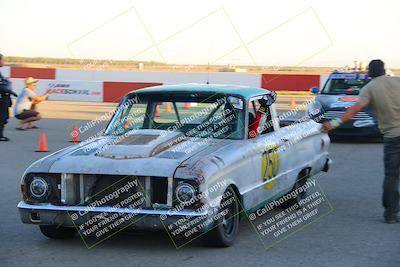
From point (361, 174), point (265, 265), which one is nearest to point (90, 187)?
point (265, 265)

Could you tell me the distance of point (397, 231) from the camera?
6.78 m

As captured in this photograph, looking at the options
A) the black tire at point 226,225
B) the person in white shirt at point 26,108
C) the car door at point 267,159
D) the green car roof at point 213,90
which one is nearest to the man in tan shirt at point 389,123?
the car door at point 267,159

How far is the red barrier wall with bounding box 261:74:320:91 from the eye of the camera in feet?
84.4

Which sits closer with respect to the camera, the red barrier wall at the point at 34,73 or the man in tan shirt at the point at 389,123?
the man in tan shirt at the point at 389,123

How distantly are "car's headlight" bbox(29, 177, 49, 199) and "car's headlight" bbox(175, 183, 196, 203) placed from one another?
1178 mm

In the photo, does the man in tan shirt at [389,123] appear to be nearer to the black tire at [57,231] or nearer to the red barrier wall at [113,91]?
the black tire at [57,231]

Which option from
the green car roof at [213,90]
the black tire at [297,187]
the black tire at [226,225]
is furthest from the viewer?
the black tire at [297,187]

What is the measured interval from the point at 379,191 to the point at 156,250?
164 inches

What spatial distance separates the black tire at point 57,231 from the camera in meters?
6.13

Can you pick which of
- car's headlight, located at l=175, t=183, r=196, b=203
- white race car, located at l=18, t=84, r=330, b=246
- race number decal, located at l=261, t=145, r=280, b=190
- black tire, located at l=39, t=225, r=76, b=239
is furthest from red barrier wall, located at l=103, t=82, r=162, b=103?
car's headlight, located at l=175, t=183, r=196, b=203

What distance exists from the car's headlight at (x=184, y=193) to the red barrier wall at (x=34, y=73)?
26.9m

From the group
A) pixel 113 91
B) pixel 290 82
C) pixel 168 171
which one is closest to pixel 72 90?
pixel 113 91

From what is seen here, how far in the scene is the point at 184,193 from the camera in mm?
5527

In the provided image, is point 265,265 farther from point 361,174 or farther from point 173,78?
point 173,78
